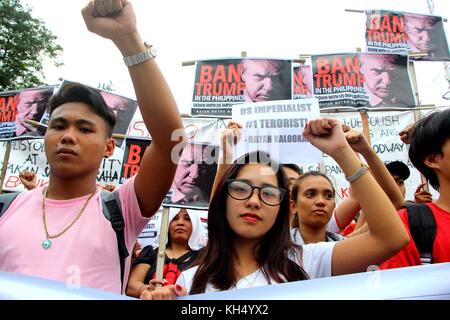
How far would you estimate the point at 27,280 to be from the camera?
104 centimetres

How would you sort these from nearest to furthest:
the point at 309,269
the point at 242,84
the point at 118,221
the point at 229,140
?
the point at 118,221 → the point at 309,269 → the point at 229,140 → the point at 242,84

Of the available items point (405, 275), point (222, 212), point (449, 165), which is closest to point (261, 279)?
point (222, 212)

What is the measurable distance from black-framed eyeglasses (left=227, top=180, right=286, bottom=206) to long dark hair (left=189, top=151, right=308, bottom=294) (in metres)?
→ 0.05

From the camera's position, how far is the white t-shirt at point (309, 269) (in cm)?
129

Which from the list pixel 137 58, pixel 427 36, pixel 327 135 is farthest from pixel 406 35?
pixel 137 58

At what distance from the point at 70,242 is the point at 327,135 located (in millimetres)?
916

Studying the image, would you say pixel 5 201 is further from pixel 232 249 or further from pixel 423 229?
pixel 423 229

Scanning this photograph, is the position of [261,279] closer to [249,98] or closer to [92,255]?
[92,255]

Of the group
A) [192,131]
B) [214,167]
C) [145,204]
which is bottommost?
[145,204]

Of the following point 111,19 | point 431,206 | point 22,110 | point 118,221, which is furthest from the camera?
point 22,110

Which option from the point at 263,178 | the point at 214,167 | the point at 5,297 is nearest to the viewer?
the point at 5,297

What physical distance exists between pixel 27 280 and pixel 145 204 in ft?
1.27

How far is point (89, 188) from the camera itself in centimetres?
138

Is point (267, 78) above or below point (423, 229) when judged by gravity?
above
